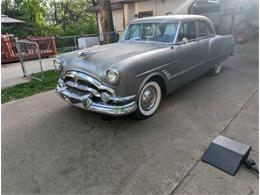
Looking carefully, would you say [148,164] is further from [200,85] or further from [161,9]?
[161,9]

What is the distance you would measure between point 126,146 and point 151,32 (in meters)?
2.42

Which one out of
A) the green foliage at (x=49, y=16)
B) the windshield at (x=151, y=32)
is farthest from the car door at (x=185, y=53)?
the green foliage at (x=49, y=16)

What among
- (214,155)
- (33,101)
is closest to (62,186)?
(214,155)

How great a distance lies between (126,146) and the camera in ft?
9.36

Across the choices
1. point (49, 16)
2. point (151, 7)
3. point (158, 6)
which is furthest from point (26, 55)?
point (49, 16)

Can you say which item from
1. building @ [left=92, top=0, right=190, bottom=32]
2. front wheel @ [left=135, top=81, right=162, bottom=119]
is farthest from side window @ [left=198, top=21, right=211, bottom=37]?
building @ [left=92, top=0, right=190, bottom=32]

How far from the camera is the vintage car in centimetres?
298

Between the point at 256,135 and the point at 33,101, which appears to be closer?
the point at 256,135

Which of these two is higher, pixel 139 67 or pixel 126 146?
pixel 139 67

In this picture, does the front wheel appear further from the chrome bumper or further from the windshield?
the windshield

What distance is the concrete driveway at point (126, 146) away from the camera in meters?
2.23

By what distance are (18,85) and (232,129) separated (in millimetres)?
5124

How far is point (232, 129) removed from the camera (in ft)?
10.3

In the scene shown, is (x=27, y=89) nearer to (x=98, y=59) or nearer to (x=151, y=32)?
(x=98, y=59)
